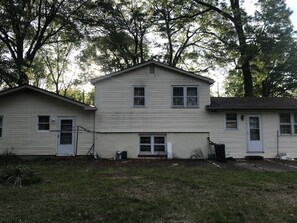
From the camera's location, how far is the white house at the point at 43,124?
45.4 ft

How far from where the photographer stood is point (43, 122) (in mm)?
14070

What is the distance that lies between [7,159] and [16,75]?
35.1ft

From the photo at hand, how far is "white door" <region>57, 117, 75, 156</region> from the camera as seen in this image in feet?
45.9

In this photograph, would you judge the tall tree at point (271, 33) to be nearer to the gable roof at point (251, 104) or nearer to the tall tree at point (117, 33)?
the gable roof at point (251, 104)

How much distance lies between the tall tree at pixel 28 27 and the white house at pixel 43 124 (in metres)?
8.47

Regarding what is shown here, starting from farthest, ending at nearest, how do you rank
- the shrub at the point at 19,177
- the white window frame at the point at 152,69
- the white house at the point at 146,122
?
the white window frame at the point at 152,69, the white house at the point at 146,122, the shrub at the point at 19,177

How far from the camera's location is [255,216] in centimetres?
485

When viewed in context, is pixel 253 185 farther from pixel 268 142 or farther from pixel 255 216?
pixel 268 142

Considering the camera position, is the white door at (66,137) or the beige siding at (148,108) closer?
the white door at (66,137)

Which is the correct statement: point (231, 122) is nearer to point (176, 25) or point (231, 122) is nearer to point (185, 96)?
point (185, 96)

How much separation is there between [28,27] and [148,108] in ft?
48.7

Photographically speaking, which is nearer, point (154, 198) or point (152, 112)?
point (154, 198)

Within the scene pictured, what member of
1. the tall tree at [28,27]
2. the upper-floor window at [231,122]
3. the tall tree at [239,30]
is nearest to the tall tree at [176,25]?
the tall tree at [239,30]

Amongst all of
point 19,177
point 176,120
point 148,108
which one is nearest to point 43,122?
point 148,108
